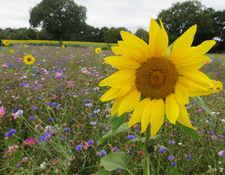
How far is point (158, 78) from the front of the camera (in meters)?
0.71

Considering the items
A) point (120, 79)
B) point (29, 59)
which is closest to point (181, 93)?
point (120, 79)

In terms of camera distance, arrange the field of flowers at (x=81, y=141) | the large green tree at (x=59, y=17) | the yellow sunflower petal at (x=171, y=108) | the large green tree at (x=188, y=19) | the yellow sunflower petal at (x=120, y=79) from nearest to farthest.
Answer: the yellow sunflower petal at (x=171, y=108)
the yellow sunflower petal at (x=120, y=79)
the field of flowers at (x=81, y=141)
the large green tree at (x=59, y=17)
the large green tree at (x=188, y=19)

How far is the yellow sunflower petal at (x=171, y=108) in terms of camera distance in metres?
0.65

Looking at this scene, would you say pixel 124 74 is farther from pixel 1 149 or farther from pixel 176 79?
pixel 1 149

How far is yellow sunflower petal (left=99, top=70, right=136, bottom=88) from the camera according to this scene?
755 mm

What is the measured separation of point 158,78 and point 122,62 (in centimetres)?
19

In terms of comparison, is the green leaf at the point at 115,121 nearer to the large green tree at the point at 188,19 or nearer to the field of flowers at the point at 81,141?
the field of flowers at the point at 81,141

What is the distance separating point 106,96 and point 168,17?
4050cm

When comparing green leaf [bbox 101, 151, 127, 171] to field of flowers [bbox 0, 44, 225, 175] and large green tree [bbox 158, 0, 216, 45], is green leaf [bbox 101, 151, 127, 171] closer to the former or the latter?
field of flowers [bbox 0, 44, 225, 175]

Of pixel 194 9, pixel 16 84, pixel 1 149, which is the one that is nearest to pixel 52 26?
pixel 16 84

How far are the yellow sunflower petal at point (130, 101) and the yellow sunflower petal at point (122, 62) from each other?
13 cm

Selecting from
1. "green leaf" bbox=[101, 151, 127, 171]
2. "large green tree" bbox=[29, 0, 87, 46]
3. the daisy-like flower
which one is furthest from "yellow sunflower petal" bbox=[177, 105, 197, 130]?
"large green tree" bbox=[29, 0, 87, 46]

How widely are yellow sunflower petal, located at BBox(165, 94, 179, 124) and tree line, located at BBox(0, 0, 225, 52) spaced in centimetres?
1345

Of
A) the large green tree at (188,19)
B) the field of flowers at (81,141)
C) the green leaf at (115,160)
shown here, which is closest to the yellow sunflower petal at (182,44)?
the field of flowers at (81,141)
